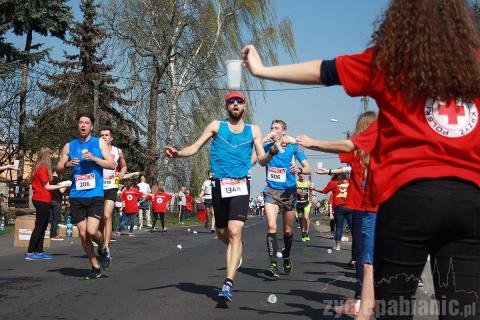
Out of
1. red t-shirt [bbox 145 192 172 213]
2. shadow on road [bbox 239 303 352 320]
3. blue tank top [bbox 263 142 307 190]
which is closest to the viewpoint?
shadow on road [bbox 239 303 352 320]

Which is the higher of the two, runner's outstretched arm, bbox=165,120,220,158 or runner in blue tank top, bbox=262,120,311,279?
runner's outstretched arm, bbox=165,120,220,158

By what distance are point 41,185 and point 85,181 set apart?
3515 millimetres

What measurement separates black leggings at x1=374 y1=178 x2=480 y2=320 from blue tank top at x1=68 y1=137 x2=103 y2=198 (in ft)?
23.0

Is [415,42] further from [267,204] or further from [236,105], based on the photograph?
[267,204]

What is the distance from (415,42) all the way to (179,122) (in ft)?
104

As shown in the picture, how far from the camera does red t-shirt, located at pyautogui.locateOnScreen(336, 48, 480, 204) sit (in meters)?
2.64

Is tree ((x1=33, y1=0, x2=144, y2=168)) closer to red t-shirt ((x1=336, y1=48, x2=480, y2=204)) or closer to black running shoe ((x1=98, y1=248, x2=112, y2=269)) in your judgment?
black running shoe ((x1=98, y1=248, x2=112, y2=269))

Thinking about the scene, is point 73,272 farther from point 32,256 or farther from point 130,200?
point 130,200

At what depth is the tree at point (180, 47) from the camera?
32594 mm

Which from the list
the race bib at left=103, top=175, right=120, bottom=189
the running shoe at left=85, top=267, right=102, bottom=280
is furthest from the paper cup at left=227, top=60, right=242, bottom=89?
the race bib at left=103, top=175, right=120, bottom=189

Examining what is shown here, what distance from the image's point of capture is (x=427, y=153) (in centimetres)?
265

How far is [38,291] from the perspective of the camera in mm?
8086

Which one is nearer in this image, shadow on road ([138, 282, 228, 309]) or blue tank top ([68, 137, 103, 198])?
shadow on road ([138, 282, 228, 309])

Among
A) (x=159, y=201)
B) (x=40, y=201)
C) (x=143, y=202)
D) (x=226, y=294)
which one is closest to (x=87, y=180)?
(x=226, y=294)
